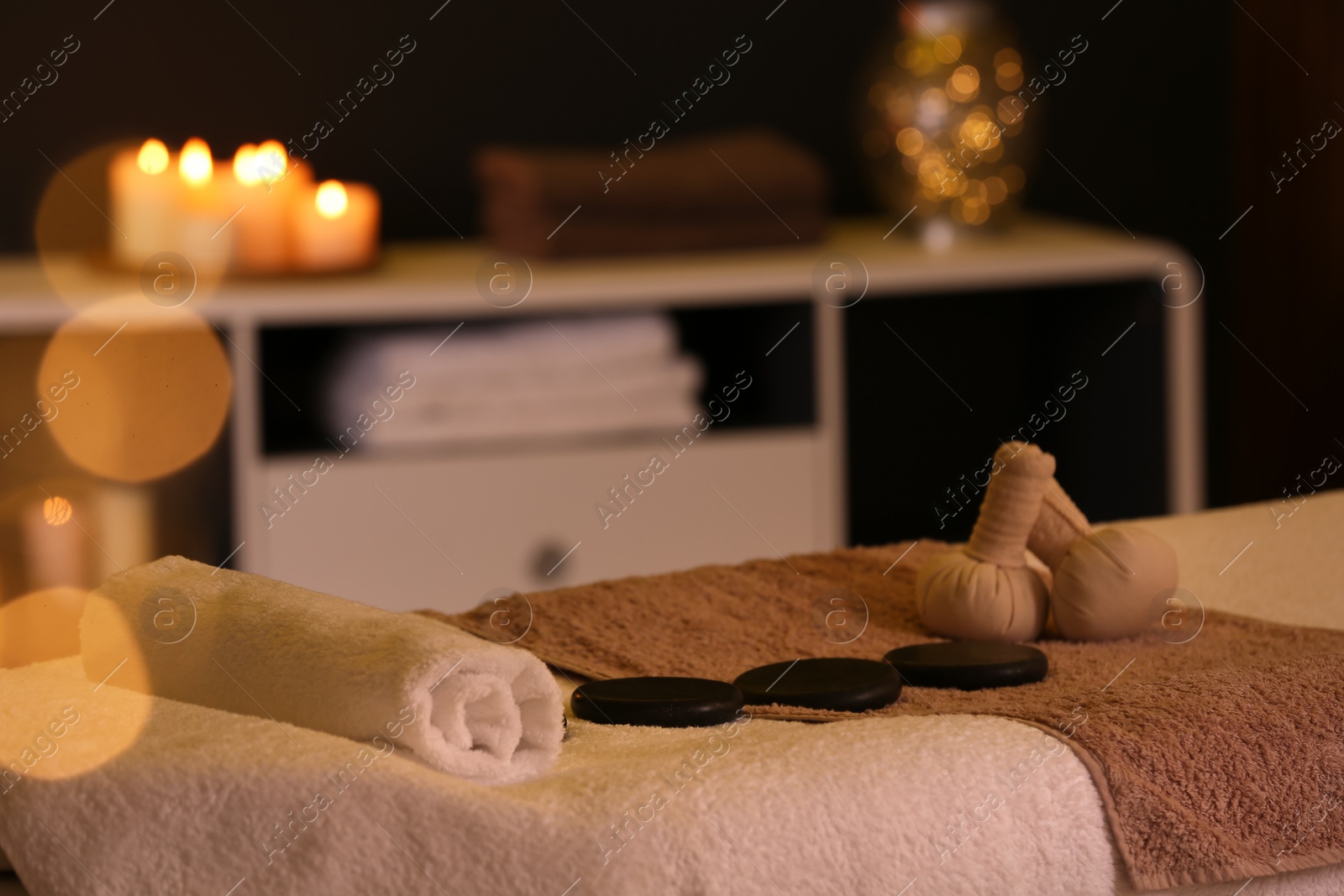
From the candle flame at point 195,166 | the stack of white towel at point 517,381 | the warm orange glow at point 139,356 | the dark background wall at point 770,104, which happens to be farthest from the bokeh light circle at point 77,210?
the stack of white towel at point 517,381

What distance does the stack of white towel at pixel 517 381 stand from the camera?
6.81 feet

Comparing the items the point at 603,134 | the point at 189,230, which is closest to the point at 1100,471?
the point at 603,134

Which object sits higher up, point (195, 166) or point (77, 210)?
point (77, 210)

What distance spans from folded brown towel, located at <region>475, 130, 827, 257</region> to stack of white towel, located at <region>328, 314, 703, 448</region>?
14 cm

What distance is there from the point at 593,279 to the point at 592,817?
1502 mm

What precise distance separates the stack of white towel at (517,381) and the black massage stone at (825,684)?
4.11 ft

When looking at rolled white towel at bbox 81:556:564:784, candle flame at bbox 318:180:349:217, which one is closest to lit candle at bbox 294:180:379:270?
candle flame at bbox 318:180:349:217

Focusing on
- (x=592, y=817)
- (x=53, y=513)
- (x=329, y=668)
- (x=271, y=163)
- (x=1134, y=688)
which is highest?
(x=271, y=163)

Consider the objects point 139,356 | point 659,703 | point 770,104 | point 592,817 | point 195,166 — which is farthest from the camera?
point 770,104

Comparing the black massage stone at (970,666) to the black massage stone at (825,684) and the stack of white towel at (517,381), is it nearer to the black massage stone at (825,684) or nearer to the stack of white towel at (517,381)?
the black massage stone at (825,684)

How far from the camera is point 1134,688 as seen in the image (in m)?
0.83

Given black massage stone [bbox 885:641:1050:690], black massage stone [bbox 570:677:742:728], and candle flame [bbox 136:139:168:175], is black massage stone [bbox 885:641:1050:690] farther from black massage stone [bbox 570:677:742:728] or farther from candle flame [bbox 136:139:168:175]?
candle flame [bbox 136:139:168:175]

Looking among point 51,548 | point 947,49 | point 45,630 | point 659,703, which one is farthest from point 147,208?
point 659,703

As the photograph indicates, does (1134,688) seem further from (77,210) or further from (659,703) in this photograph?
(77,210)
